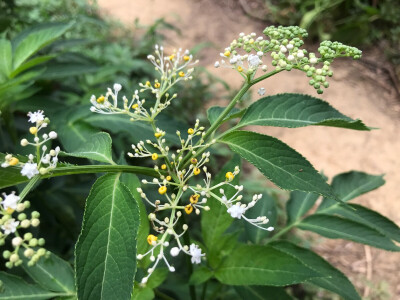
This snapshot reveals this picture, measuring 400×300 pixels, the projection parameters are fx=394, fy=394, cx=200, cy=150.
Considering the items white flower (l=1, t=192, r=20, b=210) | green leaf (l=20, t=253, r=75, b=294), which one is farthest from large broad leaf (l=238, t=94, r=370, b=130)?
green leaf (l=20, t=253, r=75, b=294)

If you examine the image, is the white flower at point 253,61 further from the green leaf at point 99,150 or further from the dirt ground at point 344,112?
the dirt ground at point 344,112

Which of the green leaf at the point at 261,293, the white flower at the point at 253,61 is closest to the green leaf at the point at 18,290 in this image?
the green leaf at the point at 261,293

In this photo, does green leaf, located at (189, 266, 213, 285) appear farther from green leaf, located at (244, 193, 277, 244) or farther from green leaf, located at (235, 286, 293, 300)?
green leaf, located at (244, 193, 277, 244)

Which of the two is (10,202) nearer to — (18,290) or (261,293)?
(18,290)

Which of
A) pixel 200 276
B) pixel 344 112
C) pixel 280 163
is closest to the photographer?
pixel 280 163

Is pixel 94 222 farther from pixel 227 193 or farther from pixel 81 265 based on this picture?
pixel 227 193

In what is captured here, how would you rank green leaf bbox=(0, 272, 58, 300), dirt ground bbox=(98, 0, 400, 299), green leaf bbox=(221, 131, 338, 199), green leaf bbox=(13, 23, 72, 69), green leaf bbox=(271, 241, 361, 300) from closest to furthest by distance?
green leaf bbox=(221, 131, 338, 199) < green leaf bbox=(0, 272, 58, 300) < green leaf bbox=(271, 241, 361, 300) < green leaf bbox=(13, 23, 72, 69) < dirt ground bbox=(98, 0, 400, 299)

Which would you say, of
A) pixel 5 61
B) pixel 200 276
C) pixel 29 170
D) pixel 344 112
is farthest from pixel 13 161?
pixel 344 112
